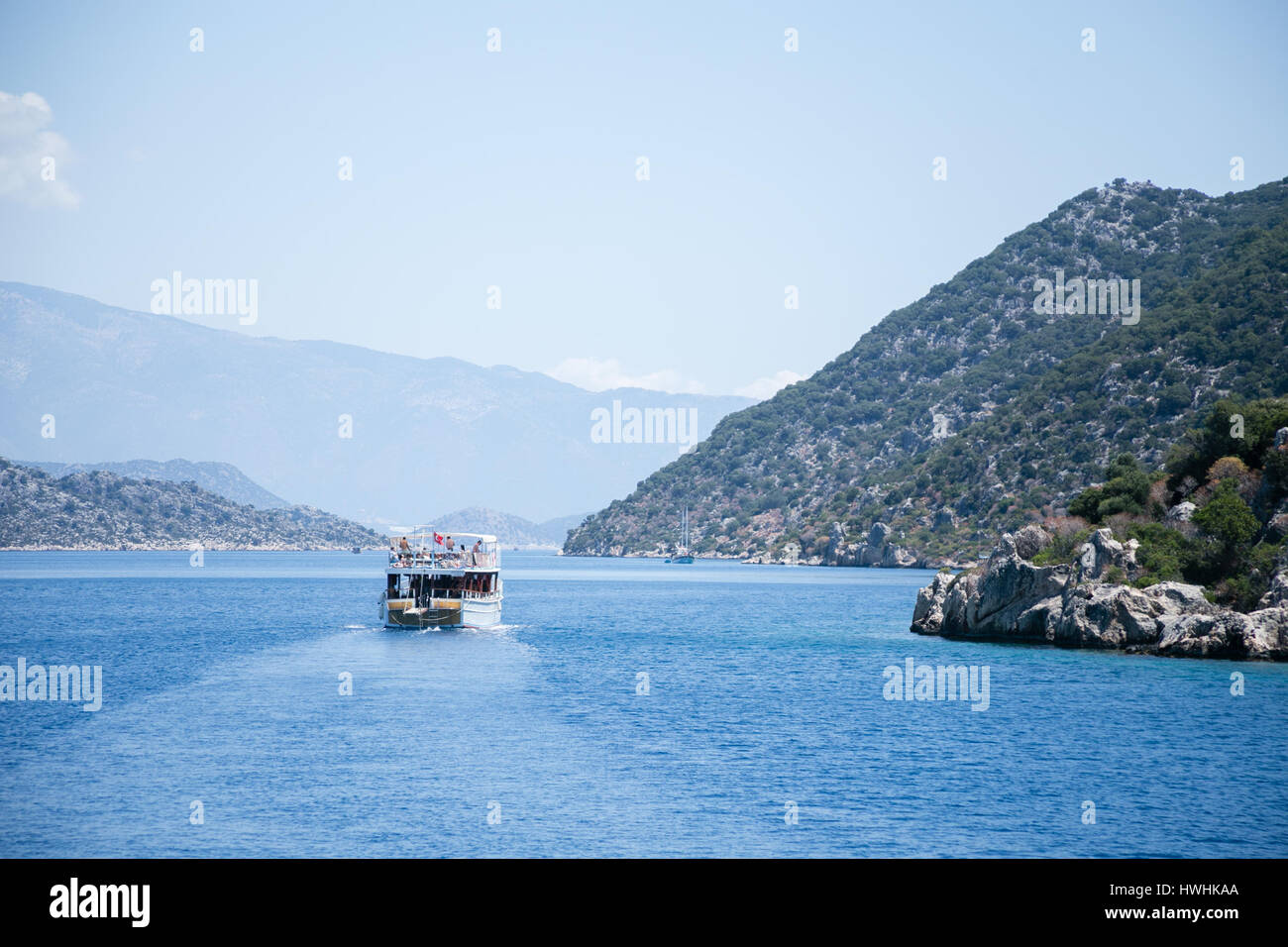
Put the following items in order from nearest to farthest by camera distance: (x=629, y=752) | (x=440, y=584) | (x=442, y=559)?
1. (x=629, y=752)
2. (x=440, y=584)
3. (x=442, y=559)

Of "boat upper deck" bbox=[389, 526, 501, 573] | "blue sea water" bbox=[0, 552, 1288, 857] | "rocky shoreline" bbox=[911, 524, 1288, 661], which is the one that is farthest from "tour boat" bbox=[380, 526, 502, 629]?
"rocky shoreline" bbox=[911, 524, 1288, 661]

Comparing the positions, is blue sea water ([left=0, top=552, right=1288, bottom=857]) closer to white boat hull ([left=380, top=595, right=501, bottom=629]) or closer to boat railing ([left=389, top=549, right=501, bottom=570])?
white boat hull ([left=380, top=595, right=501, bottom=629])

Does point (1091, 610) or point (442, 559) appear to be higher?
point (442, 559)

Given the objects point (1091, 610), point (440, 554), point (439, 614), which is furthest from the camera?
point (440, 554)

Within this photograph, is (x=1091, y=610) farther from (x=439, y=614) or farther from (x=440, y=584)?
(x=440, y=584)

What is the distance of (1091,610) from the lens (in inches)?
2448

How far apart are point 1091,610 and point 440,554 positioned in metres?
43.1

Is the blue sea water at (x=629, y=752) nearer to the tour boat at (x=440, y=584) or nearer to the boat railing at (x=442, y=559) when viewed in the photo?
the tour boat at (x=440, y=584)

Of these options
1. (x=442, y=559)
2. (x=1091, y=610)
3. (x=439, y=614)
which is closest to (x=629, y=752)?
(x=1091, y=610)

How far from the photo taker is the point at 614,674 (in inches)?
2270

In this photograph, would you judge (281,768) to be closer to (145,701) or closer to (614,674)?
(145,701)

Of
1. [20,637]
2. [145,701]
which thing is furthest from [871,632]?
[20,637]

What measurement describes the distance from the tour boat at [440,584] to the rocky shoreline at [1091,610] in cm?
2981

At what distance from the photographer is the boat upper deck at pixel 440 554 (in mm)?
78625
